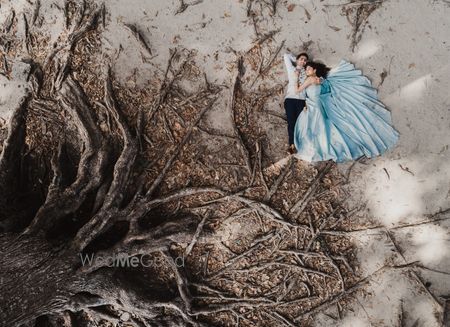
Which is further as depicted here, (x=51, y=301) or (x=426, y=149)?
(x=426, y=149)

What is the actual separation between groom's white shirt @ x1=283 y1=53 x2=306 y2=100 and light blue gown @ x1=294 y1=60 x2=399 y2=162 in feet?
0.38

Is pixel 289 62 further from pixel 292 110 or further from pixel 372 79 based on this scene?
pixel 372 79

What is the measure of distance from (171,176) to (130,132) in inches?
24.8

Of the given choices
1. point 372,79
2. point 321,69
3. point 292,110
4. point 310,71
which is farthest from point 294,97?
point 372,79

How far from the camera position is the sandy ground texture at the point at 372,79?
4371 mm

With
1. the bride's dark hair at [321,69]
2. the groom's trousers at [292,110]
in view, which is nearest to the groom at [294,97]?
the groom's trousers at [292,110]

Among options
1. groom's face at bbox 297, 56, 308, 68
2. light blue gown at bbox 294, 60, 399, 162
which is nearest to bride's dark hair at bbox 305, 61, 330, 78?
light blue gown at bbox 294, 60, 399, 162

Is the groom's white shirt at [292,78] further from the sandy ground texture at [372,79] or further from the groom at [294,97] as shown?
the sandy ground texture at [372,79]

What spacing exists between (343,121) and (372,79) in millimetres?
606

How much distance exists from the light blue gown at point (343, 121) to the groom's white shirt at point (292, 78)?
0.38ft

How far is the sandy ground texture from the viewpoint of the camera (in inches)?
172

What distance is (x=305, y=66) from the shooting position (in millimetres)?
4238

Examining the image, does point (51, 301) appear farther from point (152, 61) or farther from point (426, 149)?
point (426, 149)

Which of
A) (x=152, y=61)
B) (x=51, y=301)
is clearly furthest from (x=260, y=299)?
(x=152, y=61)
